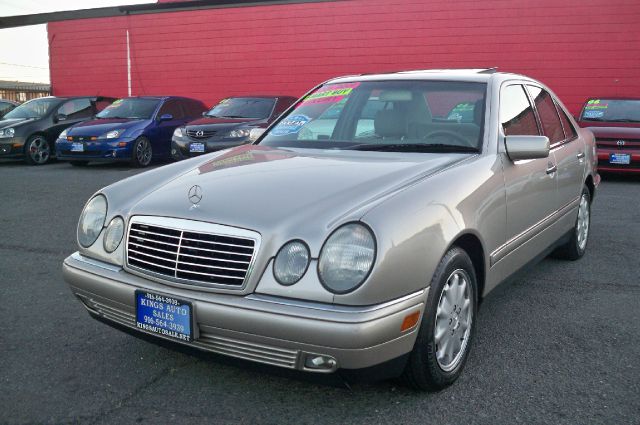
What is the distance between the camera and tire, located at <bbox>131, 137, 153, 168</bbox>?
11.2m

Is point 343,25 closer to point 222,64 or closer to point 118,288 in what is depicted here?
point 222,64

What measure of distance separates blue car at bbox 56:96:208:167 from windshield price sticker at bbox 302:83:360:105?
765 cm

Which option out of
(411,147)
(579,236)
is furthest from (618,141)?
(411,147)

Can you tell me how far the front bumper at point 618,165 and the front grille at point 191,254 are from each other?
836 centimetres

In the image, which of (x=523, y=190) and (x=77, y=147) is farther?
(x=77, y=147)

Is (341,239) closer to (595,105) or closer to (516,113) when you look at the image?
(516,113)

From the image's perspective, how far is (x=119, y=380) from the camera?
2830 millimetres

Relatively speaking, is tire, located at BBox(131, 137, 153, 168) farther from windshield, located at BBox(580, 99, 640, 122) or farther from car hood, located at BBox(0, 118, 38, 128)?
windshield, located at BBox(580, 99, 640, 122)

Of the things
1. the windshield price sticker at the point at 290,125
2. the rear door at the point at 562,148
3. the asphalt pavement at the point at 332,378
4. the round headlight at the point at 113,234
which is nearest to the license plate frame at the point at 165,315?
the asphalt pavement at the point at 332,378

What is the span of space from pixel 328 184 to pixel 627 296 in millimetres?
2467

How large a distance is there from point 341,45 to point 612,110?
23.1ft

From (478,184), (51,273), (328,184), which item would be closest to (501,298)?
(478,184)

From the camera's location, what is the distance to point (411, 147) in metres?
3.37

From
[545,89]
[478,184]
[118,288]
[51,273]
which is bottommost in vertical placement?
[51,273]
